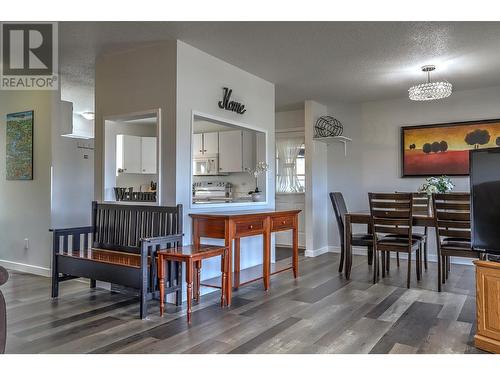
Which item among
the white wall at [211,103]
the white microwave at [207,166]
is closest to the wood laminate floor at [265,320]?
the white wall at [211,103]

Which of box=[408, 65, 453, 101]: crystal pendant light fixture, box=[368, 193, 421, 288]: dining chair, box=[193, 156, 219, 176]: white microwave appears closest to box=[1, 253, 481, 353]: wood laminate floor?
box=[368, 193, 421, 288]: dining chair

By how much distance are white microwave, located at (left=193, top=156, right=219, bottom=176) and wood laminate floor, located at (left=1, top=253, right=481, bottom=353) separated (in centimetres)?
342

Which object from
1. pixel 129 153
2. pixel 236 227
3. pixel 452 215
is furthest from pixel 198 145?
pixel 452 215

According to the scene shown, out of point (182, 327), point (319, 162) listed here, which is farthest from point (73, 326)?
point (319, 162)

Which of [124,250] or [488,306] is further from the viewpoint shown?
[124,250]

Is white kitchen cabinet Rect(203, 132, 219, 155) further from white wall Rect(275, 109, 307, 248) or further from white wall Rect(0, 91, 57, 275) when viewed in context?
white wall Rect(0, 91, 57, 275)

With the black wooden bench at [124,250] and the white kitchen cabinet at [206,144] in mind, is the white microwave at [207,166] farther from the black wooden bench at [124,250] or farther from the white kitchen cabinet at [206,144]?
the black wooden bench at [124,250]

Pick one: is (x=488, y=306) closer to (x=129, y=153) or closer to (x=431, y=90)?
(x=431, y=90)

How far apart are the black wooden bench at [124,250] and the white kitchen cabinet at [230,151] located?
10.8 feet

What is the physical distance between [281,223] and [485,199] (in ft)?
6.74

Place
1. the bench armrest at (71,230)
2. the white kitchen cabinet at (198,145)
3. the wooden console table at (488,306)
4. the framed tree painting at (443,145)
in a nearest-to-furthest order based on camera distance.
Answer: the wooden console table at (488,306) < the bench armrest at (71,230) < the framed tree painting at (443,145) < the white kitchen cabinet at (198,145)

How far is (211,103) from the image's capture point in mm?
3910

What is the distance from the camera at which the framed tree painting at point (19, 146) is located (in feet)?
15.3
